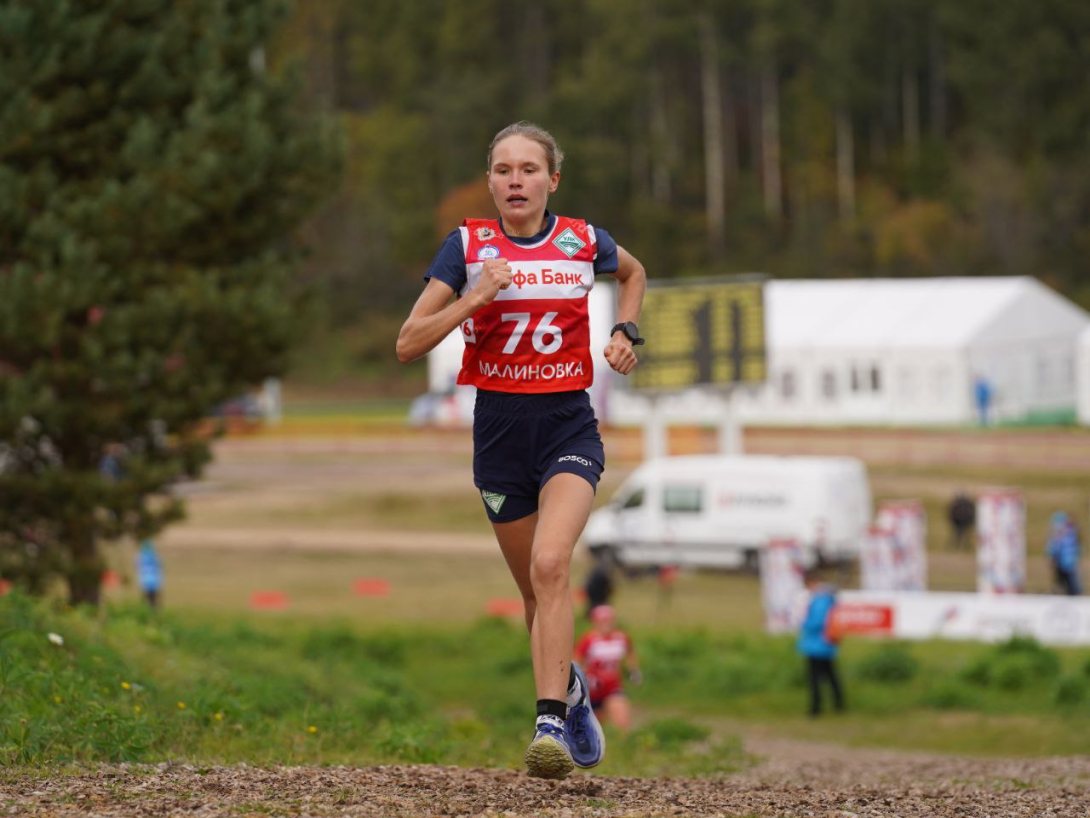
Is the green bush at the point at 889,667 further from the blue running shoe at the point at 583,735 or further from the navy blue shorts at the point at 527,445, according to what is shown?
the navy blue shorts at the point at 527,445

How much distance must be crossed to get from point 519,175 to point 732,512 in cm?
3085

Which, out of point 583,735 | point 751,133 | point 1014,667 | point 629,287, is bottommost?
point 1014,667

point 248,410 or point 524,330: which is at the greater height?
point 524,330

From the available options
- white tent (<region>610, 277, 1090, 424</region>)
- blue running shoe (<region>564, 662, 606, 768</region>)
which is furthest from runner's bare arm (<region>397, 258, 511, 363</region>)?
white tent (<region>610, 277, 1090, 424</region>)

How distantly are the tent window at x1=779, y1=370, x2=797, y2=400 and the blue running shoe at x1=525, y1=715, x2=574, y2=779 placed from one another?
54.6 meters

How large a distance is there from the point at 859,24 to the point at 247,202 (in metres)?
75.1

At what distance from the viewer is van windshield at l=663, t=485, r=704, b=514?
1506 inches

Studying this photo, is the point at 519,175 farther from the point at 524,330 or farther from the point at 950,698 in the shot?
the point at 950,698

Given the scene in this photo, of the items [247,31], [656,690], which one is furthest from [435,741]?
[247,31]

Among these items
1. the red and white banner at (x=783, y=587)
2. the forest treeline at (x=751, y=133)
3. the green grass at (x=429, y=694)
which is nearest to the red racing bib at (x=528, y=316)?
the green grass at (x=429, y=694)

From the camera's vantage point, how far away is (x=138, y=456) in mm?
22156

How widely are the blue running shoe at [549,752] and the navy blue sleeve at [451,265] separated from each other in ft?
6.04

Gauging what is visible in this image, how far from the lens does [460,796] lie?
7578 millimetres

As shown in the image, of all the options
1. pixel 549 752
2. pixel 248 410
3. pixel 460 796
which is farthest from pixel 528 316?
pixel 248 410
